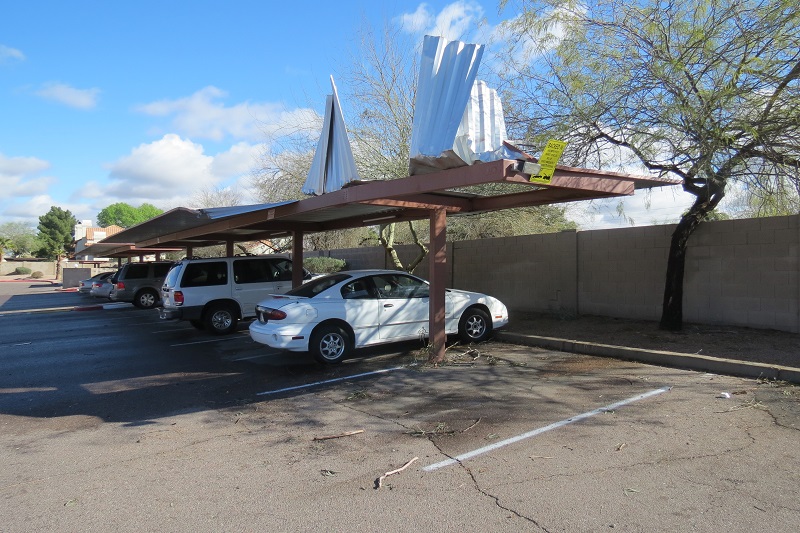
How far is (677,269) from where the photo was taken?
10.1m

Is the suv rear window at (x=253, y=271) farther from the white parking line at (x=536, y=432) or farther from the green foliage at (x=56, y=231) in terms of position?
the green foliage at (x=56, y=231)

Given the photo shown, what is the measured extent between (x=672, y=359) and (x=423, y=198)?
15.2ft

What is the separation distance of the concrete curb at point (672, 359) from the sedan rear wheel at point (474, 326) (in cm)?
59

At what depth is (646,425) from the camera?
19.0ft

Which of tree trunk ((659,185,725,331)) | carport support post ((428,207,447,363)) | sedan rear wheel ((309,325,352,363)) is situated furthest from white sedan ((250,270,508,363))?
tree trunk ((659,185,725,331))

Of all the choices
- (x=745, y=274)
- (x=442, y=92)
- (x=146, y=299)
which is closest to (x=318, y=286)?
(x=442, y=92)

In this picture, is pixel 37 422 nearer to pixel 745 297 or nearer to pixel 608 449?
pixel 608 449

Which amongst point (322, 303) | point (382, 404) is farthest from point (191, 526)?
point (322, 303)

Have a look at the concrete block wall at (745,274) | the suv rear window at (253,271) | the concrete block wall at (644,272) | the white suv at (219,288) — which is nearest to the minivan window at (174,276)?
the white suv at (219,288)

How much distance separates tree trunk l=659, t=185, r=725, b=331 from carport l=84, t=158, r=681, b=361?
1.43 m

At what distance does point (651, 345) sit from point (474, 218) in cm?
1209

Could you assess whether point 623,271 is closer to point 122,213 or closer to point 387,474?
point 387,474

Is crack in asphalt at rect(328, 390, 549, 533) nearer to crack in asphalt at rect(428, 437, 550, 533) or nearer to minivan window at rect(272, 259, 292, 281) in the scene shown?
crack in asphalt at rect(428, 437, 550, 533)

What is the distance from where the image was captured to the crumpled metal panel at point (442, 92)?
703 cm
